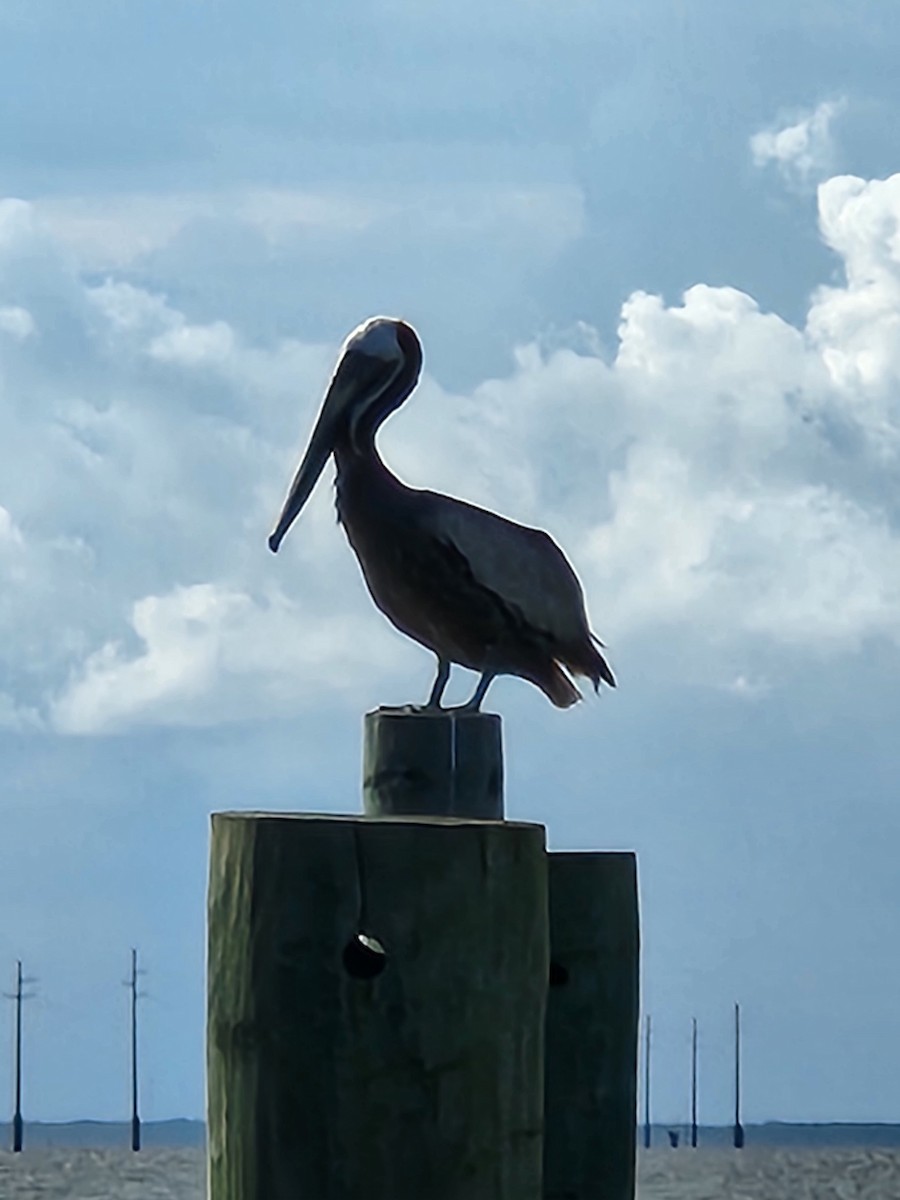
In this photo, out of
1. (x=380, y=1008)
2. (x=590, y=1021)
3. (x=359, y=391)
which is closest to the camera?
(x=380, y=1008)

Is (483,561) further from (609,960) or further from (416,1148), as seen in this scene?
(416,1148)

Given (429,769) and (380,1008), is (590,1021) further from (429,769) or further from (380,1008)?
(380,1008)

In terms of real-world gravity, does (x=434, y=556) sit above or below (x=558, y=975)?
above

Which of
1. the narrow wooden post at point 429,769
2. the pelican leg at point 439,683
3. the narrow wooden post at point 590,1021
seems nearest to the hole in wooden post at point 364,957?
the narrow wooden post at point 429,769

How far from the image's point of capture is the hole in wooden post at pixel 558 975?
239 inches

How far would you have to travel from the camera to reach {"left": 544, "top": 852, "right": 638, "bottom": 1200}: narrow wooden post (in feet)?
19.9

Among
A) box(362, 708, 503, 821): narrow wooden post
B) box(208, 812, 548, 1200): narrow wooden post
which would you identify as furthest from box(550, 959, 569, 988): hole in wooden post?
box(208, 812, 548, 1200): narrow wooden post

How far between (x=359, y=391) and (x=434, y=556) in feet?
1.69

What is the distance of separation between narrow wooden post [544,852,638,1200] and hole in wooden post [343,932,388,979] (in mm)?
1509

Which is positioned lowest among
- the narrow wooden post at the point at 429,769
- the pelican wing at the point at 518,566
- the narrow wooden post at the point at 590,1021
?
the narrow wooden post at the point at 590,1021

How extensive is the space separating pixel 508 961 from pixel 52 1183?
250ft

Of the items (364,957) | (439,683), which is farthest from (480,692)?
Result: (364,957)

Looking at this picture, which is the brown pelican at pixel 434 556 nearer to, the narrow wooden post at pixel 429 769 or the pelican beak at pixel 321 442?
the pelican beak at pixel 321 442

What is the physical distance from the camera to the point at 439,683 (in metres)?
7.39
